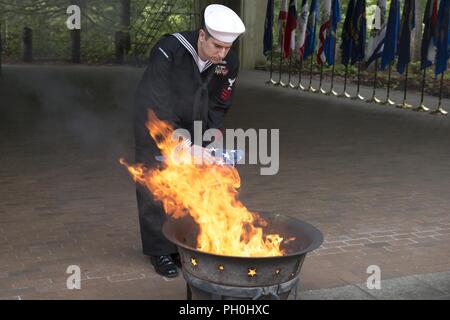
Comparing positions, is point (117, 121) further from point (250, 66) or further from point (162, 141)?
point (250, 66)

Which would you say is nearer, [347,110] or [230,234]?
[230,234]

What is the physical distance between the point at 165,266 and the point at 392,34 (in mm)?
10726

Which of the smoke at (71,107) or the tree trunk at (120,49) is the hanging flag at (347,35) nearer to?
the smoke at (71,107)

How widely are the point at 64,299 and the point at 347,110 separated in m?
9.99

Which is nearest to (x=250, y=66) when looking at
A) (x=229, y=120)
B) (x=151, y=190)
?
(x=229, y=120)

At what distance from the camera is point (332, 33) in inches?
607

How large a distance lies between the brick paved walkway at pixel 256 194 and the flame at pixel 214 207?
0.74 m

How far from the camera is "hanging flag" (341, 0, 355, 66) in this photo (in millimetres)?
14711

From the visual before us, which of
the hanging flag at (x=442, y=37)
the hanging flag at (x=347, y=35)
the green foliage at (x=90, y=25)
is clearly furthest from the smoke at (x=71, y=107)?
the hanging flag at (x=442, y=37)

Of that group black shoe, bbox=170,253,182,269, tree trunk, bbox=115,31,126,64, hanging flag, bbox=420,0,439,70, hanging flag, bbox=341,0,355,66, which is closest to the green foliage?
tree trunk, bbox=115,31,126,64

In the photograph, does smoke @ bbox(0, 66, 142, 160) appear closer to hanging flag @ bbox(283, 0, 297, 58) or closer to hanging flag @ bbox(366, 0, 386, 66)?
hanging flag @ bbox(283, 0, 297, 58)

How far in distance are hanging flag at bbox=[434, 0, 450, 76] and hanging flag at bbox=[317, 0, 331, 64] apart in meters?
3.33

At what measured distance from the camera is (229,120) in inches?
455
